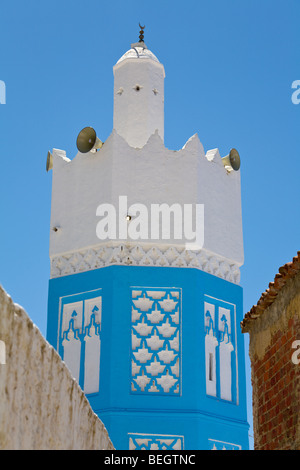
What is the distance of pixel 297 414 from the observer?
197 inches

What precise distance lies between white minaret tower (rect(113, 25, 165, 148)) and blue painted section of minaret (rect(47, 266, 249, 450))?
2.31m

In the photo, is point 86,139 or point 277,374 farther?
point 86,139

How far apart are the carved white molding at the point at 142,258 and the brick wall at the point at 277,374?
16.9 feet

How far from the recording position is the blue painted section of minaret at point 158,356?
10.4 m

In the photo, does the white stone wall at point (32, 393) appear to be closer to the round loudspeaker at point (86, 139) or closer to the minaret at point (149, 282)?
the minaret at point (149, 282)

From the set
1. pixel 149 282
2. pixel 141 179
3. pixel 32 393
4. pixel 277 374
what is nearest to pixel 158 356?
pixel 149 282

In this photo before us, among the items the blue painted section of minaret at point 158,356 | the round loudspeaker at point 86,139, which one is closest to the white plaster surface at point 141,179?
the round loudspeaker at point 86,139

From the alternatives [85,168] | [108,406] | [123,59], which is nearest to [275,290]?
[108,406]

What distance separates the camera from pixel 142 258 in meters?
11.3

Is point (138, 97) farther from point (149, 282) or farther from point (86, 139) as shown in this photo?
point (149, 282)

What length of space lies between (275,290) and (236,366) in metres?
6.21

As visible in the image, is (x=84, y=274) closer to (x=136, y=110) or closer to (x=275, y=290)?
(x=136, y=110)

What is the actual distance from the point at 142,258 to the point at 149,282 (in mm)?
354

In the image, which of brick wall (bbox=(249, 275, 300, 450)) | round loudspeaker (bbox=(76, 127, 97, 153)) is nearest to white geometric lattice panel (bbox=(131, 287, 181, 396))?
round loudspeaker (bbox=(76, 127, 97, 153))
